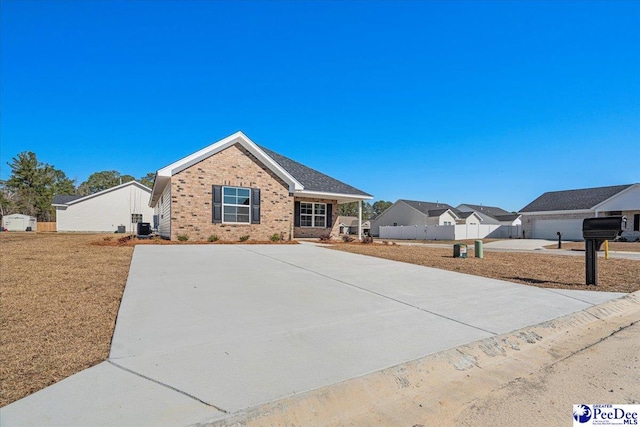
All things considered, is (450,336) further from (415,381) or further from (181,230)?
(181,230)

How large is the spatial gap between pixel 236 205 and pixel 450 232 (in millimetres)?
24453

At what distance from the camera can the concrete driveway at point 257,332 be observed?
2.26 metres

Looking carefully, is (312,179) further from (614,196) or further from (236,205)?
(614,196)

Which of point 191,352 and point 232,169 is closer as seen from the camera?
point 191,352

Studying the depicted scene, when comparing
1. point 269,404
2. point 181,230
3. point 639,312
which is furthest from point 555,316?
point 181,230

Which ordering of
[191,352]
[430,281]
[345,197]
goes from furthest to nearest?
[345,197] < [430,281] < [191,352]

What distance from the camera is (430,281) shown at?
276 inches

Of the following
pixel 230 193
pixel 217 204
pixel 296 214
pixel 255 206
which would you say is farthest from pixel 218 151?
pixel 296 214

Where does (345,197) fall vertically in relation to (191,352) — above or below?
above

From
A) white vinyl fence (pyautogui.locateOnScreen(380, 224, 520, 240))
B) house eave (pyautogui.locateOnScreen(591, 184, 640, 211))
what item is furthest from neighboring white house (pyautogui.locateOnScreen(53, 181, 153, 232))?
house eave (pyautogui.locateOnScreen(591, 184, 640, 211))

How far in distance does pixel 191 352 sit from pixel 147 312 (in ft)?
5.11

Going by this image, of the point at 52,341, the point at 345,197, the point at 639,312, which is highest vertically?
the point at 345,197

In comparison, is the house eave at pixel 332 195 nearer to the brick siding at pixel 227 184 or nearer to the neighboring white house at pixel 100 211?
the brick siding at pixel 227 184

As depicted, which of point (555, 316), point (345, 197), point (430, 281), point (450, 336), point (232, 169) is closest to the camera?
A: point (450, 336)
